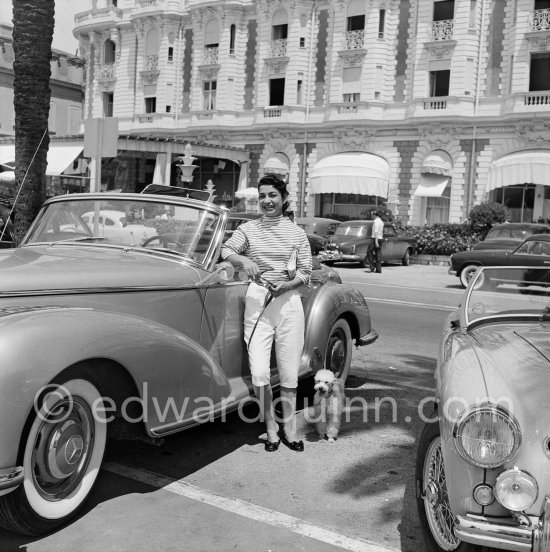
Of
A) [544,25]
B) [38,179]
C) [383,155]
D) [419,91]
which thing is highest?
[544,25]

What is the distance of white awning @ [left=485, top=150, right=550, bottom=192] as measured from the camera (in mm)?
31391

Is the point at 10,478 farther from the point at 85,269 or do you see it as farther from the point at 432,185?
the point at 432,185

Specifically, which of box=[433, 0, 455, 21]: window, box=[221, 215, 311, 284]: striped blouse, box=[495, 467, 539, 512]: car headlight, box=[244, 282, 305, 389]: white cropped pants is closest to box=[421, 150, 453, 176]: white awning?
box=[433, 0, 455, 21]: window

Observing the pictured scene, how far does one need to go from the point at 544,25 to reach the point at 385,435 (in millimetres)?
32111

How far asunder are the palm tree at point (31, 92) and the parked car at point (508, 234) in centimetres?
1161

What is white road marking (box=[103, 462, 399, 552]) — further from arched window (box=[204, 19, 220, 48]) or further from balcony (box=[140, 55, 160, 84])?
balcony (box=[140, 55, 160, 84])

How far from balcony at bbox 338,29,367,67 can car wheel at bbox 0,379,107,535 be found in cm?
3539

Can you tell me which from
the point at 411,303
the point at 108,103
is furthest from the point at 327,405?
the point at 108,103

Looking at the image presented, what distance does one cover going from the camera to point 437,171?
112 feet

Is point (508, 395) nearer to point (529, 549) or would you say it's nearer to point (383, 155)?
point (529, 549)

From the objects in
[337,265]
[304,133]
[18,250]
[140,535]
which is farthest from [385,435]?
[304,133]

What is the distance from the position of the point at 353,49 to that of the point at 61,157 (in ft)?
53.4

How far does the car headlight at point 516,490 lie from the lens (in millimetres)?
2582

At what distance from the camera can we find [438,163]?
113 ft
